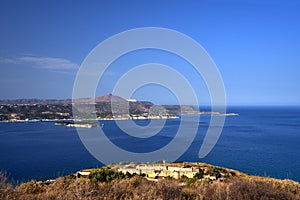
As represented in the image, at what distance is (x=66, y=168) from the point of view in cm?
2369

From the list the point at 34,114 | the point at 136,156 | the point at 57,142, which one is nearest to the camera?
the point at 136,156

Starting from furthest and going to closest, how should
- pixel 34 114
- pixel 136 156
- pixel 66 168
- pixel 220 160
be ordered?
1. pixel 34 114
2. pixel 136 156
3. pixel 220 160
4. pixel 66 168

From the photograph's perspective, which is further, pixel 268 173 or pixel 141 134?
pixel 141 134

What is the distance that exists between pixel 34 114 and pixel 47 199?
263 ft

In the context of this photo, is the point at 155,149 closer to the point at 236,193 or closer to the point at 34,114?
the point at 236,193

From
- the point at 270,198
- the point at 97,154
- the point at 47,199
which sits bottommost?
the point at 97,154

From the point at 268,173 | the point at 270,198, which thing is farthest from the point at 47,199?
the point at 268,173

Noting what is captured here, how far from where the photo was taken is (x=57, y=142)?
127ft

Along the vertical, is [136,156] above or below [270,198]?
below

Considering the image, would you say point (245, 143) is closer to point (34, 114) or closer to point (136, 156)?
point (136, 156)

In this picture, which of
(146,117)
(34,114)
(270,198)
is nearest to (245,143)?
(270,198)

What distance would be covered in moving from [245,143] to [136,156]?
15530mm

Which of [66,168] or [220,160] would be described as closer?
[66,168]

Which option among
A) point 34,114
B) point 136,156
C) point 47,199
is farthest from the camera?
point 34,114
